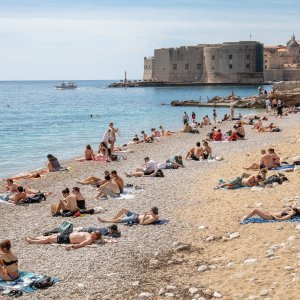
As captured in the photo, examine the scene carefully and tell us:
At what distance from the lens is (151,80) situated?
129 meters

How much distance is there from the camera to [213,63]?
114562 millimetres

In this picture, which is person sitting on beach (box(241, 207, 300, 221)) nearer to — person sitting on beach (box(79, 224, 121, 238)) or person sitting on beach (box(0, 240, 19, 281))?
person sitting on beach (box(79, 224, 121, 238))

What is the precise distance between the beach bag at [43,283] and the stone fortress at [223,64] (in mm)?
107047

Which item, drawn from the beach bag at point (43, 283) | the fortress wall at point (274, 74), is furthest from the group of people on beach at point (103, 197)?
the fortress wall at point (274, 74)

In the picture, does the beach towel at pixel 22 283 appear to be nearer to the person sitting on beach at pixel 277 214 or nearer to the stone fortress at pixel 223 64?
the person sitting on beach at pixel 277 214

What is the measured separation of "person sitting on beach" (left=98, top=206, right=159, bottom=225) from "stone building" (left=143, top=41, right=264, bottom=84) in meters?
103

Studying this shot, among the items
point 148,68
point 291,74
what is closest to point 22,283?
point 291,74

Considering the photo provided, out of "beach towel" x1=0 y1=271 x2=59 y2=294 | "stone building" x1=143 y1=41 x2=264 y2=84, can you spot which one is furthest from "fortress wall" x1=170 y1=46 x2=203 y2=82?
"beach towel" x1=0 y1=271 x2=59 y2=294

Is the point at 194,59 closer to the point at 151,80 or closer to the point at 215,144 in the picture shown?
the point at 151,80

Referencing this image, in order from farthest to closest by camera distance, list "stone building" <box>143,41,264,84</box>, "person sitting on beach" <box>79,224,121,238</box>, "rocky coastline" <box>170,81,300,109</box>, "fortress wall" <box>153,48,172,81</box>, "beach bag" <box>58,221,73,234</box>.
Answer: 1. "fortress wall" <box>153,48,172,81</box>
2. "stone building" <box>143,41,264,84</box>
3. "rocky coastline" <box>170,81,300,109</box>
4. "person sitting on beach" <box>79,224,121,238</box>
5. "beach bag" <box>58,221,73,234</box>

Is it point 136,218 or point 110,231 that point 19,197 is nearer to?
point 136,218

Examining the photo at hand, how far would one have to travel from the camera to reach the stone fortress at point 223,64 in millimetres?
112000

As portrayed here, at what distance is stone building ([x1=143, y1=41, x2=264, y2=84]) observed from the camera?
11162 cm

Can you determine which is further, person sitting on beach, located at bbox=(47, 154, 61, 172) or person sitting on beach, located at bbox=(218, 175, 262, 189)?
person sitting on beach, located at bbox=(47, 154, 61, 172)
